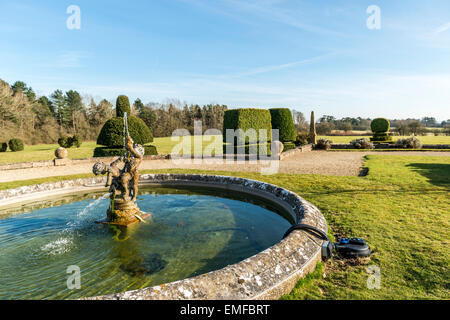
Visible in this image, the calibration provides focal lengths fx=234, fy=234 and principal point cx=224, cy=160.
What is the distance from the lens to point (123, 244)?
14.1 feet

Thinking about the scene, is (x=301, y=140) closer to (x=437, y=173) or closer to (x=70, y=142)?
(x=437, y=173)

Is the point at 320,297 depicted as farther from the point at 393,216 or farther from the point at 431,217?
Answer: the point at 431,217

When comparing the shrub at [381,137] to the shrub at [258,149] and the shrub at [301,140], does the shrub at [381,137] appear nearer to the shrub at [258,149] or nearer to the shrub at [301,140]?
the shrub at [301,140]

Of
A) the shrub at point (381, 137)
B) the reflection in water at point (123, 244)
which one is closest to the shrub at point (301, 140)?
the shrub at point (381, 137)

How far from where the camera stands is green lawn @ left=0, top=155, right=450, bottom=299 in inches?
109

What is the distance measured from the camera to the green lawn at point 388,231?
9.10 feet

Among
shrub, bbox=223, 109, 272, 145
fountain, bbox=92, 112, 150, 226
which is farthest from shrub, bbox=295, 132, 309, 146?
fountain, bbox=92, 112, 150, 226

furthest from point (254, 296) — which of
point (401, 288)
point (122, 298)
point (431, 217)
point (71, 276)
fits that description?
point (431, 217)

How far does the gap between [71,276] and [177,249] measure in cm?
155

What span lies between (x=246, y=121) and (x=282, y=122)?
4321 mm

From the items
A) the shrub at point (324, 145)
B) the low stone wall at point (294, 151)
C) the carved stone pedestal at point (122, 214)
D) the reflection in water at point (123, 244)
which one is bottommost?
the reflection in water at point (123, 244)

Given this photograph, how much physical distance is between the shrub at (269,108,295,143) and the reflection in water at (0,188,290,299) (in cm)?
1682

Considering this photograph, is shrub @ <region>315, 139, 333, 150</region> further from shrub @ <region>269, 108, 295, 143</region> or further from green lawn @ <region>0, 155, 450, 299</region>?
green lawn @ <region>0, 155, 450, 299</region>

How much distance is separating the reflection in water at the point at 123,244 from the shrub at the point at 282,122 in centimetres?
1682
